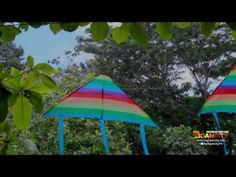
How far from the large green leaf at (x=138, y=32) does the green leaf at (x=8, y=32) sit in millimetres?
137

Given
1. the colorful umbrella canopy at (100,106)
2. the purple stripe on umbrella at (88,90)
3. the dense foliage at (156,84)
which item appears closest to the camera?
the colorful umbrella canopy at (100,106)

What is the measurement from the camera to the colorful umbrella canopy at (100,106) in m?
4.46

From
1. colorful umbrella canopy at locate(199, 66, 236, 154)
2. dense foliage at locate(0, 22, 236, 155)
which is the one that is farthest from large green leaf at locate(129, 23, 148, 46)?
dense foliage at locate(0, 22, 236, 155)

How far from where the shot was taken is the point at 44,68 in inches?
17.7

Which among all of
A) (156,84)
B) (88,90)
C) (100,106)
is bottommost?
(100,106)

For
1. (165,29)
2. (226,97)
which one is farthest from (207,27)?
(226,97)

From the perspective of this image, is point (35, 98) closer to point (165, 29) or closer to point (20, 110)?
point (20, 110)

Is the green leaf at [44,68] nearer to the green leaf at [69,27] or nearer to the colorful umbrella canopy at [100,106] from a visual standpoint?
the green leaf at [69,27]

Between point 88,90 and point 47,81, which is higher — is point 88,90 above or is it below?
above

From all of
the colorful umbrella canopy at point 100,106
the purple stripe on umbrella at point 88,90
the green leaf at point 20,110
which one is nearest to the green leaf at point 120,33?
the green leaf at point 20,110

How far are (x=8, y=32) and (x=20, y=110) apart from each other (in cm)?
10
